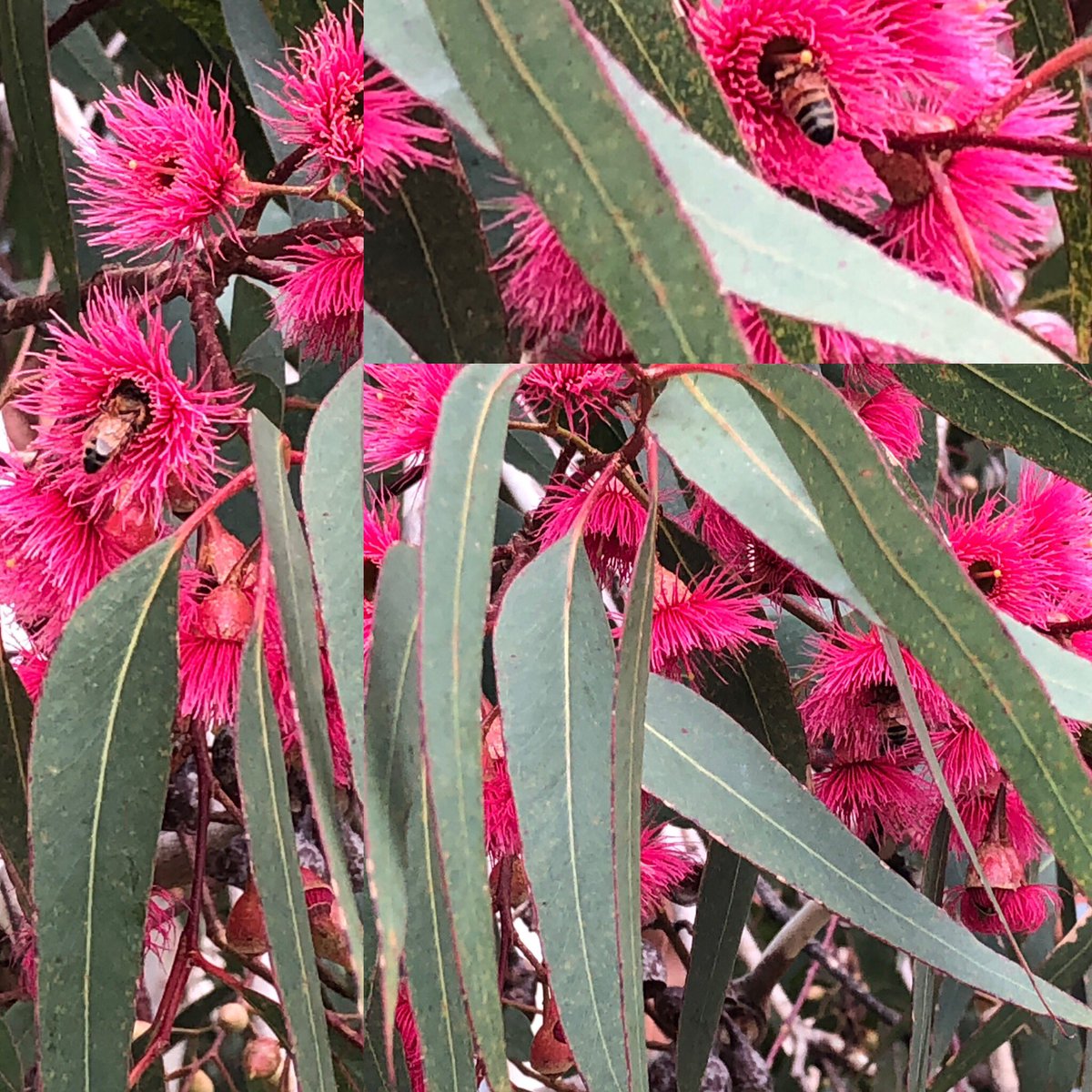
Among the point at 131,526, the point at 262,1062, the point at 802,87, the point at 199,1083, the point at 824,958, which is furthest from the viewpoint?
the point at 824,958

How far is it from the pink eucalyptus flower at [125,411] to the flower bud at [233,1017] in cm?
58

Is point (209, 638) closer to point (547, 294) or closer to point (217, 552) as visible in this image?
point (217, 552)

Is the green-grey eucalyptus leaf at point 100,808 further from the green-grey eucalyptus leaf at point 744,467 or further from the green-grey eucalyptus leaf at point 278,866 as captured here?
the green-grey eucalyptus leaf at point 744,467

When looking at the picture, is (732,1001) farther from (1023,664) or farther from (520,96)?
(520,96)

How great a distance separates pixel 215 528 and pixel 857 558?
26cm

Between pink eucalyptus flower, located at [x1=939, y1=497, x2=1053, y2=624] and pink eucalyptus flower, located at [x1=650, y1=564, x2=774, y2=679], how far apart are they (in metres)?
0.09

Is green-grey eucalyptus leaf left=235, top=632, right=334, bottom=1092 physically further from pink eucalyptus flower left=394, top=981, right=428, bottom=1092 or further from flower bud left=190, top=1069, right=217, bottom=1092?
flower bud left=190, top=1069, right=217, bottom=1092

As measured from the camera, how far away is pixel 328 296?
427 millimetres

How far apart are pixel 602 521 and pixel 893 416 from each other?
12 centimetres

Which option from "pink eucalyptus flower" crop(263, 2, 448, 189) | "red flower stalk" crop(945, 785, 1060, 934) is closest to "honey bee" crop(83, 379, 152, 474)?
"pink eucalyptus flower" crop(263, 2, 448, 189)

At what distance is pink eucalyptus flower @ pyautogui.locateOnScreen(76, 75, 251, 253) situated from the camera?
0.44 meters

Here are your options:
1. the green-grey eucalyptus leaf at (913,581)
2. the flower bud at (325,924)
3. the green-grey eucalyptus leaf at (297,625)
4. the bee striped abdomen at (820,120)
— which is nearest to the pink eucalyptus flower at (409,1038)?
the flower bud at (325,924)

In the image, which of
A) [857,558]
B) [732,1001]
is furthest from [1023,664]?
[732,1001]

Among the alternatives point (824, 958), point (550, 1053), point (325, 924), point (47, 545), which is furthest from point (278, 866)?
point (824, 958)
